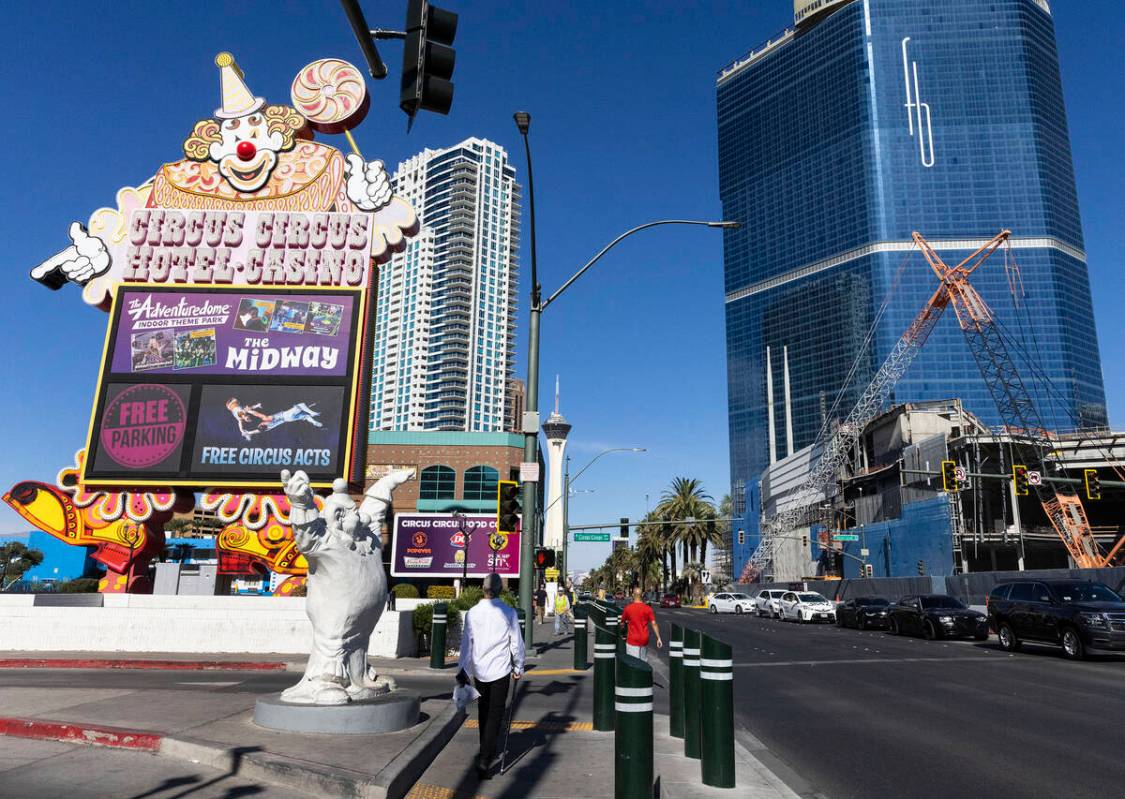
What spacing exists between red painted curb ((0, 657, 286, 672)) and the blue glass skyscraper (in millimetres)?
118892

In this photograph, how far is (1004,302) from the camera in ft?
475

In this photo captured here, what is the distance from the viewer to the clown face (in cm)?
2277

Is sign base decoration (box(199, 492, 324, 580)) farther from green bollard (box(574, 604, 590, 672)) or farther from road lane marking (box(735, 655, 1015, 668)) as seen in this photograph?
road lane marking (box(735, 655, 1015, 668))

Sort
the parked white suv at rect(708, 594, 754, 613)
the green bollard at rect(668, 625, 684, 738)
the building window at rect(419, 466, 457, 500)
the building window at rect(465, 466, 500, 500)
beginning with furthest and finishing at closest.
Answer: the building window at rect(419, 466, 457, 500)
the building window at rect(465, 466, 500, 500)
the parked white suv at rect(708, 594, 754, 613)
the green bollard at rect(668, 625, 684, 738)

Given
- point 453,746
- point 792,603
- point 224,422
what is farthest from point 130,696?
point 792,603

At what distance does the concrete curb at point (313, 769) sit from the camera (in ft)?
18.8

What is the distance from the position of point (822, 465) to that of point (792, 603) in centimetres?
5393

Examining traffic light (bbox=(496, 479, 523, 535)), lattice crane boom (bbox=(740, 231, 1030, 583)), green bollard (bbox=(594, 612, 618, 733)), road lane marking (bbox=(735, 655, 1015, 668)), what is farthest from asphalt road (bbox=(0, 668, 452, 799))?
lattice crane boom (bbox=(740, 231, 1030, 583))

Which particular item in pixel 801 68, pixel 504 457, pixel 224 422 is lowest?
pixel 224 422

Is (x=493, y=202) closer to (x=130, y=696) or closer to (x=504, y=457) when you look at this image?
(x=504, y=457)

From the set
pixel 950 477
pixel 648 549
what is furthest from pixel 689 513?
pixel 950 477

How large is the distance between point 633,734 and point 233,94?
23609mm

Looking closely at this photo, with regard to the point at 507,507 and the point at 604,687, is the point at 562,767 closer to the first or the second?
the point at 604,687

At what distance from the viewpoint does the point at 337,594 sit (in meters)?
8.25
